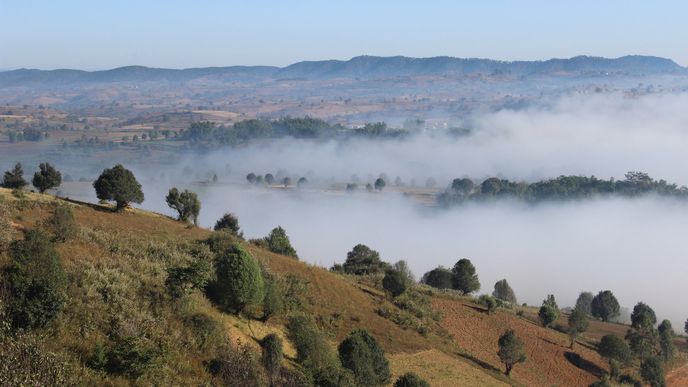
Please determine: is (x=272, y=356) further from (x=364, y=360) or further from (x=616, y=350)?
(x=616, y=350)

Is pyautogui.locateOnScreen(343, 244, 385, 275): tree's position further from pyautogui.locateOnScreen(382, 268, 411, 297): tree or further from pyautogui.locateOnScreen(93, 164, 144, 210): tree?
pyautogui.locateOnScreen(93, 164, 144, 210): tree

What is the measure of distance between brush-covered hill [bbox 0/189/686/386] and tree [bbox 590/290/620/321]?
23.8 m

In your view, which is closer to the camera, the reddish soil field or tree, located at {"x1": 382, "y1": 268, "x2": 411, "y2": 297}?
the reddish soil field

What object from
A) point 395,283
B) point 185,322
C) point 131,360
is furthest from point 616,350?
point 131,360

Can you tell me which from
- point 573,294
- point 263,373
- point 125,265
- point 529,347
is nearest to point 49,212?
point 125,265

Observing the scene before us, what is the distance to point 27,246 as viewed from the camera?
22312mm

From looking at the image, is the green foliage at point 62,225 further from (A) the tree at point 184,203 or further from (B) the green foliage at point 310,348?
(A) the tree at point 184,203

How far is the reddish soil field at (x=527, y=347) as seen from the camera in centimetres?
4203

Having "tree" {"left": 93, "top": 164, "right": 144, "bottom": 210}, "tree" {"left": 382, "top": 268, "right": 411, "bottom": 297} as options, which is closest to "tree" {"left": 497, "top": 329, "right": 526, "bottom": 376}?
"tree" {"left": 382, "top": 268, "right": 411, "bottom": 297}

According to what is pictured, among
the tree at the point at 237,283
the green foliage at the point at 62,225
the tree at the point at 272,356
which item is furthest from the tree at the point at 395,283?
the green foliage at the point at 62,225

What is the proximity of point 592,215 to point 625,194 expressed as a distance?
2388 cm

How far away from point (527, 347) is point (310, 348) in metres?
24.2

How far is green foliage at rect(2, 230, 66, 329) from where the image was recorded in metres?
19.3

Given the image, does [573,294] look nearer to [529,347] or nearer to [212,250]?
[529,347]
